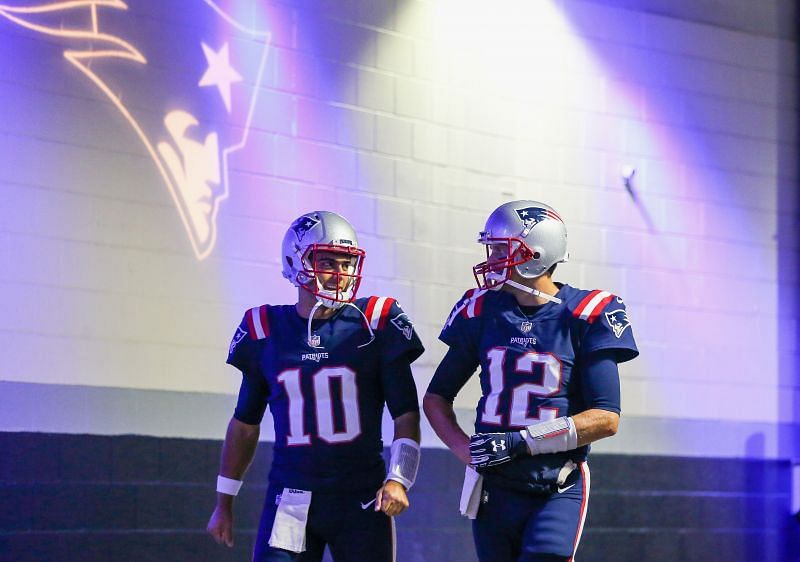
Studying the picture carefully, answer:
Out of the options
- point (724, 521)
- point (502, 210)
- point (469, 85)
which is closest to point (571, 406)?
point (502, 210)

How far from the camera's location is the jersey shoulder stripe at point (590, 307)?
131 inches

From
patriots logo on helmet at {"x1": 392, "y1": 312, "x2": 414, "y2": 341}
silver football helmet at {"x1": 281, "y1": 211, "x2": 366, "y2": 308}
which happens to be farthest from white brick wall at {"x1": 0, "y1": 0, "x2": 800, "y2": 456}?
patriots logo on helmet at {"x1": 392, "y1": 312, "x2": 414, "y2": 341}

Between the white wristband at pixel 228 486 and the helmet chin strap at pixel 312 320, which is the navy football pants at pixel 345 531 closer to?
the white wristband at pixel 228 486

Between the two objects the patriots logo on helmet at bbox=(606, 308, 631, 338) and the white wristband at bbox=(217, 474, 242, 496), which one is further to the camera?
the white wristband at bbox=(217, 474, 242, 496)

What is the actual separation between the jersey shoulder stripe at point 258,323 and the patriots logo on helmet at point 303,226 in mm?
241

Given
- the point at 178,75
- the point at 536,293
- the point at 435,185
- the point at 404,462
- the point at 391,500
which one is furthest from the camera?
the point at 435,185

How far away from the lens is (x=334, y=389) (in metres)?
3.34

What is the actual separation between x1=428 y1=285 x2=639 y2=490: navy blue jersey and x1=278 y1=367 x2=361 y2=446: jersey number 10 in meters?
0.36

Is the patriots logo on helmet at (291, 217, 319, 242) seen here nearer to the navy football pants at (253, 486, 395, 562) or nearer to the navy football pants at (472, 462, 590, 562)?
the navy football pants at (253, 486, 395, 562)

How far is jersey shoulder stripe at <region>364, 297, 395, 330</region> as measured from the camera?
3.44 metres

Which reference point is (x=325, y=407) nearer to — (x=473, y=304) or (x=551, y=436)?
(x=473, y=304)

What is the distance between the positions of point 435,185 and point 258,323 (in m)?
2.04

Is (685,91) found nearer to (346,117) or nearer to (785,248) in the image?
(785,248)

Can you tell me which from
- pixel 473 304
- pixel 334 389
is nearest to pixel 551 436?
pixel 473 304
